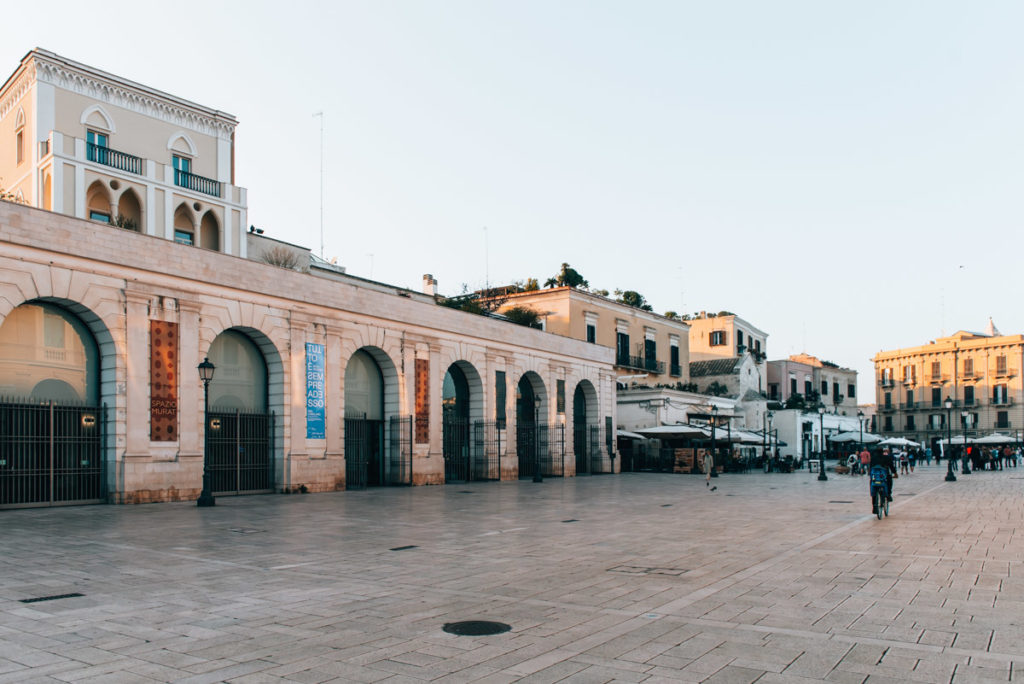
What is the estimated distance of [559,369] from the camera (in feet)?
126

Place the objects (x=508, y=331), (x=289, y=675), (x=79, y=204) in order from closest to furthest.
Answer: (x=289, y=675)
(x=79, y=204)
(x=508, y=331)

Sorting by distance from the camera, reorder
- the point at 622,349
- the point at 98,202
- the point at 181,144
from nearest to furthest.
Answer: the point at 98,202, the point at 181,144, the point at 622,349

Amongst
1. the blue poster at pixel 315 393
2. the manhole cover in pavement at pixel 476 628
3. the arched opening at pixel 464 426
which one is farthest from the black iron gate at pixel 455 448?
the manhole cover in pavement at pixel 476 628

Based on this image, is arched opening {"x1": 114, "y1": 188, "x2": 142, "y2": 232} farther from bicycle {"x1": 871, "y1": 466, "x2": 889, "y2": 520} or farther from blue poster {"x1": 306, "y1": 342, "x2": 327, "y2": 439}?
bicycle {"x1": 871, "y1": 466, "x2": 889, "y2": 520}

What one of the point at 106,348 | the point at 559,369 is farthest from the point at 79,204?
the point at 559,369

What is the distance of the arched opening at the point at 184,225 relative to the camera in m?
33.5

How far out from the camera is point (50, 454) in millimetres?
18656

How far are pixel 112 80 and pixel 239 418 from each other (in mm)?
17317

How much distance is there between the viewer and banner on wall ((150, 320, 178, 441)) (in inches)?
811

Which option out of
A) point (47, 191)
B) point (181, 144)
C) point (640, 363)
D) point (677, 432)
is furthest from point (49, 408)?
point (640, 363)

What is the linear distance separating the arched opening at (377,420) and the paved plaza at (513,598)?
1125cm

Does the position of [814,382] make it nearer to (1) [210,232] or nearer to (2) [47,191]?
(1) [210,232]

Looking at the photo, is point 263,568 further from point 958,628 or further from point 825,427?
point 825,427

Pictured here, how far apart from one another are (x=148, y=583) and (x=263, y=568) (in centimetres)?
155
